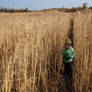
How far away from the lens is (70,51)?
160cm

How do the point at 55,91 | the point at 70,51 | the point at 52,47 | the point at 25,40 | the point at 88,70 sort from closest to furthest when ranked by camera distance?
the point at 25,40 → the point at 88,70 → the point at 55,91 → the point at 70,51 → the point at 52,47

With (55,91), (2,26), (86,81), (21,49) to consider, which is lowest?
(55,91)

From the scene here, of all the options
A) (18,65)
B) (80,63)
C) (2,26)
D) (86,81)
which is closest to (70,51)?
(80,63)

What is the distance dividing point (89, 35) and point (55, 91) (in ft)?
1.89

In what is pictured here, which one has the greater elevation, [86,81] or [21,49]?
[21,49]

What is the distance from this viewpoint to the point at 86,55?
1007 millimetres

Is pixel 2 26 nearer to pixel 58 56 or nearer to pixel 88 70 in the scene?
pixel 58 56

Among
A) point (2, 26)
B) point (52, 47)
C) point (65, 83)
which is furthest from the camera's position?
point (2, 26)

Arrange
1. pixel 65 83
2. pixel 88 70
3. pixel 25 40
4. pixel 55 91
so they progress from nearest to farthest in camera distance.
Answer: pixel 25 40 < pixel 88 70 < pixel 55 91 < pixel 65 83

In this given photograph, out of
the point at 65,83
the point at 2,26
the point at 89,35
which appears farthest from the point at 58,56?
the point at 2,26

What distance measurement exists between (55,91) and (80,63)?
32 centimetres

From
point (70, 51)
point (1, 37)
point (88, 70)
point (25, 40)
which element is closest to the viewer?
point (25, 40)

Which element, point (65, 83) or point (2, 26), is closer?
point (65, 83)

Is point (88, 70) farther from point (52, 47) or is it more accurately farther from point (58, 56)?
point (52, 47)
